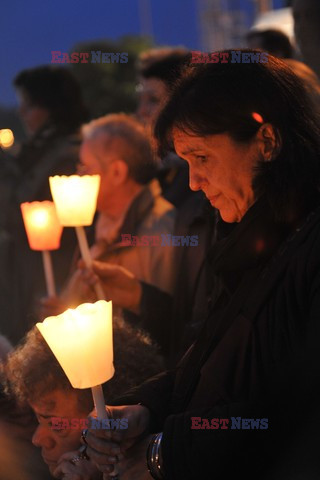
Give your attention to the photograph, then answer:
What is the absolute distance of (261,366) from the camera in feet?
4.11

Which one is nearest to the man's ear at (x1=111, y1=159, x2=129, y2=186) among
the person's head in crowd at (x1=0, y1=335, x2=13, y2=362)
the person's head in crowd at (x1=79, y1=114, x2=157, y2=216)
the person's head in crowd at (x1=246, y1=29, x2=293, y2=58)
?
the person's head in crowd at (x1=79, y1=114, x2=157, y2=216)

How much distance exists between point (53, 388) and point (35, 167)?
2.27 meters

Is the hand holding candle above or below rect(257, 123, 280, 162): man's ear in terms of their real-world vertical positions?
below

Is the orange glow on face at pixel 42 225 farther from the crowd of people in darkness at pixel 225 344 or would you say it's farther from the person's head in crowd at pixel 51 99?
the person's head in crowd at pixel 51 99

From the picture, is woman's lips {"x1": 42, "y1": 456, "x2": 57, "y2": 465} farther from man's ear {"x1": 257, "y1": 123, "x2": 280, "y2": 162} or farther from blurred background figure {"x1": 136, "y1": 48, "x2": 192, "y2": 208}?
blurred background figure {"x1": 136, "y1": 48, "x2": 192, "y2": 208}

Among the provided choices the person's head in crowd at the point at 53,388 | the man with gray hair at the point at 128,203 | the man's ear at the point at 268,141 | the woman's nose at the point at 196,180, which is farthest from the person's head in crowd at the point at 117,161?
the man's ear at the point at 268,141

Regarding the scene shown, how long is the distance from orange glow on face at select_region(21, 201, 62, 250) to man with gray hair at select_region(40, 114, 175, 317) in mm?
197

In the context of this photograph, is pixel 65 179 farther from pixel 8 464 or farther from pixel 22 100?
pixel 22 100

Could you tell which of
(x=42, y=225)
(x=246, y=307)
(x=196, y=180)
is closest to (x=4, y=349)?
(x=42, y=225)

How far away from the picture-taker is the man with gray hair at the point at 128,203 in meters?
2.68

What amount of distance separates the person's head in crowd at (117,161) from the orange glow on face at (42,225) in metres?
0.46

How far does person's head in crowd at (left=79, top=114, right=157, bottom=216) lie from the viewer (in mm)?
2906

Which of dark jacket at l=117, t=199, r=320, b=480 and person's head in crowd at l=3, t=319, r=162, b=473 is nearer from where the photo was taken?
dark jacket at l=117, t=199, r=320, b=480

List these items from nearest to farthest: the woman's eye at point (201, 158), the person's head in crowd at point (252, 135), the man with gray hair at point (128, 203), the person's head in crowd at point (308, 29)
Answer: the person's head in crowd at point (252, 135) → the woman's eye at point (201, 158) → the person's head in crowd at point (308, 29) → the man with gray hair at point (128, 203)
